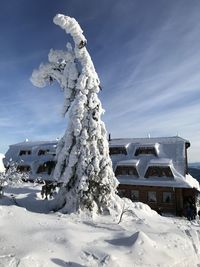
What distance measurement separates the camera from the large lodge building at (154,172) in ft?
107

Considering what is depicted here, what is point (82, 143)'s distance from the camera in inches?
647

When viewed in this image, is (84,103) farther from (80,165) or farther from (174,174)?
(174,174)

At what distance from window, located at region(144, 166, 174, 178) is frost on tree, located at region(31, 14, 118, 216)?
1745 cm

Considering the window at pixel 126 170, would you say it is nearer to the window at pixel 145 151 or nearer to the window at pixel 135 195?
the window at pixel 135 195

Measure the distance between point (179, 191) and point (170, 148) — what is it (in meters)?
5.65

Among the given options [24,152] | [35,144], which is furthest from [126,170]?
[24,152]

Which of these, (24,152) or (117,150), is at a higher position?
(24,152)

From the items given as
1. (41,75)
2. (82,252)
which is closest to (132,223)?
(82,252)

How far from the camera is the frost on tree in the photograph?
53.5 ft

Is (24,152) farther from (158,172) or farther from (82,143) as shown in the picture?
(82,143)

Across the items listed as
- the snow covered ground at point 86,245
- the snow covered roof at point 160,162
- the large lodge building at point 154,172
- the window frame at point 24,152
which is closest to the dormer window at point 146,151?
the large lodge building at point 154,172

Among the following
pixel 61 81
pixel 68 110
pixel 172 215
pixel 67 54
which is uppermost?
pixel 67 54

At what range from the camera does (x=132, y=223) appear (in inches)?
580

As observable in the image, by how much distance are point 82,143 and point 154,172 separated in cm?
1948
